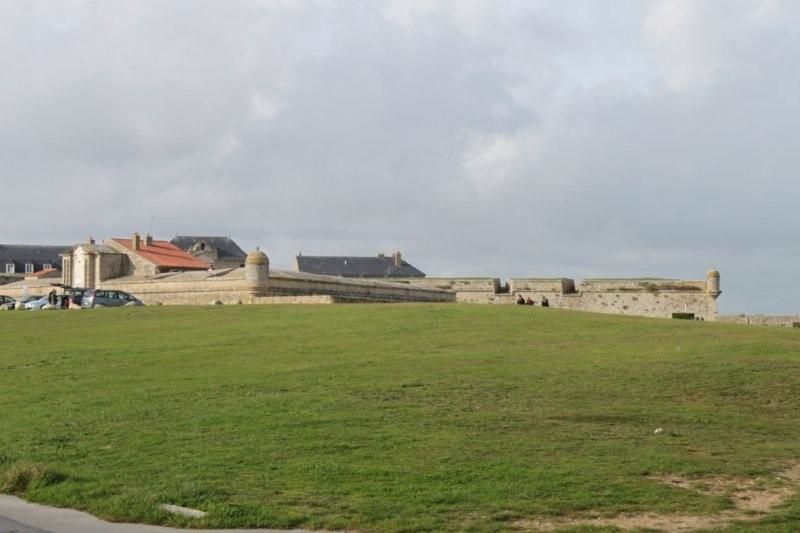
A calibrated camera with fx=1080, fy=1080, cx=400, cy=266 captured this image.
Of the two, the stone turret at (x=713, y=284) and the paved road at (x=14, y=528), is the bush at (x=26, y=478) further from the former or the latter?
the stone turret at (x=713, y=284)

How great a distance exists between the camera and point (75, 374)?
92.5ft

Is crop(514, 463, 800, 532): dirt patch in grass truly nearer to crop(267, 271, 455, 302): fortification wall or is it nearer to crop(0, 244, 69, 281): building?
crop(267, 271, 455, 302): fortification wall

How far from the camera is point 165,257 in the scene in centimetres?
8175

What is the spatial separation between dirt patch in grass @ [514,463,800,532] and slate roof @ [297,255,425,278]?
88039 mm

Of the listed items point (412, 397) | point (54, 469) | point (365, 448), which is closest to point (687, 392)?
point (412, 397)

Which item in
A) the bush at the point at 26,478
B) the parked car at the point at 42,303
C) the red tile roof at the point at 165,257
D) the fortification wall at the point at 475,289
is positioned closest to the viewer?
the bush at the point at 26,478

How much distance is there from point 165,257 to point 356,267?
2739cm

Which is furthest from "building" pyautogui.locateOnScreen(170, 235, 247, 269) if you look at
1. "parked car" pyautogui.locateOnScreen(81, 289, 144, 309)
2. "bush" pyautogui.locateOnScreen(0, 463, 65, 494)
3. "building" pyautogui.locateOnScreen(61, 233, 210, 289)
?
"bush" pyautogui.locateOnScreen(0, 463, 65, 494)

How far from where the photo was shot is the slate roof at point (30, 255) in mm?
109625

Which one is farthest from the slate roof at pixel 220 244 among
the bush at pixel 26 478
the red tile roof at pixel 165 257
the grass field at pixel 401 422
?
the bush at pixel 26 478

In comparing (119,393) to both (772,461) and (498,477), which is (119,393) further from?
(772,461)

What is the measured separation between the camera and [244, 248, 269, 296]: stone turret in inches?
2228

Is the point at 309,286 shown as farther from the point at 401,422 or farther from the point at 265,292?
the point at 401,422

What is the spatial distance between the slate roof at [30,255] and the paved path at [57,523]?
10001 centimetres
